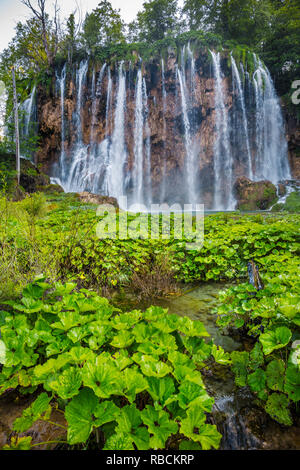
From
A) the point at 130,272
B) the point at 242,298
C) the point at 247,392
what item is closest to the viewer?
the point at 247,392

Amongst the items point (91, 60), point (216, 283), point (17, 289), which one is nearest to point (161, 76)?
point (91, 60)

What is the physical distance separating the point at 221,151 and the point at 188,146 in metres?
2.41

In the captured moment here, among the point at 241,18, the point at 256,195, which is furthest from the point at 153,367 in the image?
the point at 241,18

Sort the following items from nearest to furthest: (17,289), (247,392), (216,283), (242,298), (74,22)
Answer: (247,392)
(242,298)
(17,289)
(216,283)
(74,22)

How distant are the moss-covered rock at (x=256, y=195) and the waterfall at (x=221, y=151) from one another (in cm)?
228

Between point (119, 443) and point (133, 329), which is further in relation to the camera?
point (133, 329)

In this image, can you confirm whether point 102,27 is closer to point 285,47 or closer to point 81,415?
point 285,47

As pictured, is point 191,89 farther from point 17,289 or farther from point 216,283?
point 17,289

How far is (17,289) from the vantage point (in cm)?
206

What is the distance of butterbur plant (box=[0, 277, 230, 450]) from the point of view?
952mm

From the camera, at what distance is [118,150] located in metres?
17.0

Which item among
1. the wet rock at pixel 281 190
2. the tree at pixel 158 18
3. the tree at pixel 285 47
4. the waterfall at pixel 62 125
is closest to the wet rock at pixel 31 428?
the wet rock at pixel 281 190

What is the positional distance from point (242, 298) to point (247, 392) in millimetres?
600

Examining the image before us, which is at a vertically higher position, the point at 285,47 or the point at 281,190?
the point at 285,47
